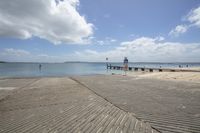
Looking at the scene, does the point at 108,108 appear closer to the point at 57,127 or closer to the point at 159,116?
the point at 159,116

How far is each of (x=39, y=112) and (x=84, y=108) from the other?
5.39ft

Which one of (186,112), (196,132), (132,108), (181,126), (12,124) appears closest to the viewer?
(196,132)

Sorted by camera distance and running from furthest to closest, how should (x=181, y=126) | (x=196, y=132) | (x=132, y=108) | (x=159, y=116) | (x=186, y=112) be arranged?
(x=132, y=108) → (x=186, y=112) → (x=159, y=116) → (x=181, y=126) → (x=196, y=132)

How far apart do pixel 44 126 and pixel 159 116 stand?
357cm

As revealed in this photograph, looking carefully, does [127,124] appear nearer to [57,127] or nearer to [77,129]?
[77,129]

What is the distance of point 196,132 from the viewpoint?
145 inches

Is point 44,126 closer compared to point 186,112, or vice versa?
point 44,126

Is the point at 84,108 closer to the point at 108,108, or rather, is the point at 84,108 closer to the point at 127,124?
the point at 108,108

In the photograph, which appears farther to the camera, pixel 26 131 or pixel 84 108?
pixel 84 108

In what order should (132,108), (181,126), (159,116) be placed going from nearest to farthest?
(181,126) → (159,116) → (132,108)

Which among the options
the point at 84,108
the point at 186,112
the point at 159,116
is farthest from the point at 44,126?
the point at 186,112

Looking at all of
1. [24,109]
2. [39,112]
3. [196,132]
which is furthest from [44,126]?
[196,132]

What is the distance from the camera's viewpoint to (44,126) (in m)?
4.07

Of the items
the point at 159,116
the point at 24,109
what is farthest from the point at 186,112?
the point at 24,109
